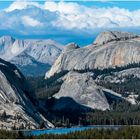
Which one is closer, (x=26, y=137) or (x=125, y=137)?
(x=125, y=137)

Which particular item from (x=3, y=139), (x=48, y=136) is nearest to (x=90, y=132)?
(x=48, y=136)

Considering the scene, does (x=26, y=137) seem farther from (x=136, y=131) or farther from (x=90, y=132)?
(x=136, y=131)

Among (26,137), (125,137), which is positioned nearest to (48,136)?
(26,137)

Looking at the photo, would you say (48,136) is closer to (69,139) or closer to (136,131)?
(69,139)

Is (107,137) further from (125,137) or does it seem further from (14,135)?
(14,135)

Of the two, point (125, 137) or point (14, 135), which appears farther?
point (14, 135)

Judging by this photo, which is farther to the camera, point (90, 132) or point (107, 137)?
point (90, 132)
